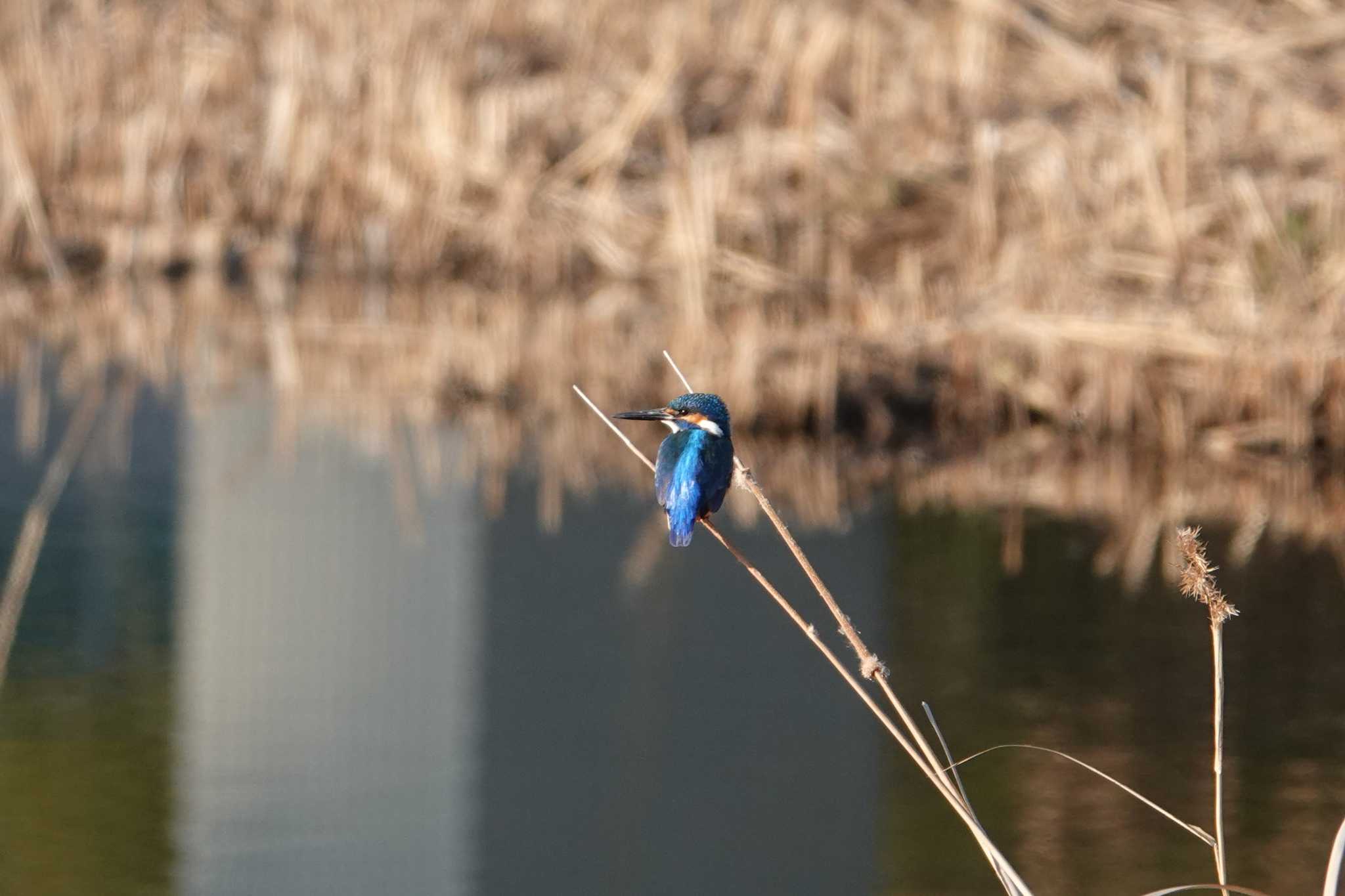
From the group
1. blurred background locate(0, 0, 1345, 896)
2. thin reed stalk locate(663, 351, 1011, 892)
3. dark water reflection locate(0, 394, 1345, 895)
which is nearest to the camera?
thin reed stalk locate(663, 351, 1011, 892)

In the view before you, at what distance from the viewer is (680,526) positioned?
1721 mm

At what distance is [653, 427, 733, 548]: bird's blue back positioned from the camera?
1702 millimetres

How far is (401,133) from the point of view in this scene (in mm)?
7922

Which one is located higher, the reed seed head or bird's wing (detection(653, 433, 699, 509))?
bird's wing (detection(653, 433, 699, 509))

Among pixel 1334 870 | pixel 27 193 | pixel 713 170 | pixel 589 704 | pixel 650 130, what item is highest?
pixel 650 130

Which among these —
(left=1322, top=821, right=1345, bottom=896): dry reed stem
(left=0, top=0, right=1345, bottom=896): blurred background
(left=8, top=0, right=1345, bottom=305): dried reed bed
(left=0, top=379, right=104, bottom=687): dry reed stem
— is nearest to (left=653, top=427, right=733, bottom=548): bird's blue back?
(left=1322, top=821, right=1345, bottom=896): dry reed stem

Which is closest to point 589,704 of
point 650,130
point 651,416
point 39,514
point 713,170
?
point 39,514

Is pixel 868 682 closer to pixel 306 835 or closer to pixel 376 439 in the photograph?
pixel 306 835

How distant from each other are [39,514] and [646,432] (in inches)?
115

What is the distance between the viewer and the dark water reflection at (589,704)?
2785mm

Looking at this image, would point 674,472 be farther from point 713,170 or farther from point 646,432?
point 713,170

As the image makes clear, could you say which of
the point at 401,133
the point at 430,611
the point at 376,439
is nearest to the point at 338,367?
the point at 376,439

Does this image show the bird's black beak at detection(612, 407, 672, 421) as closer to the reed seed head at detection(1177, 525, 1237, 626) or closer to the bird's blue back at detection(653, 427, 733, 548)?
the bird's blue back at detection(653, 427, 733, 548)

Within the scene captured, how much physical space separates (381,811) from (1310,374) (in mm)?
2820
